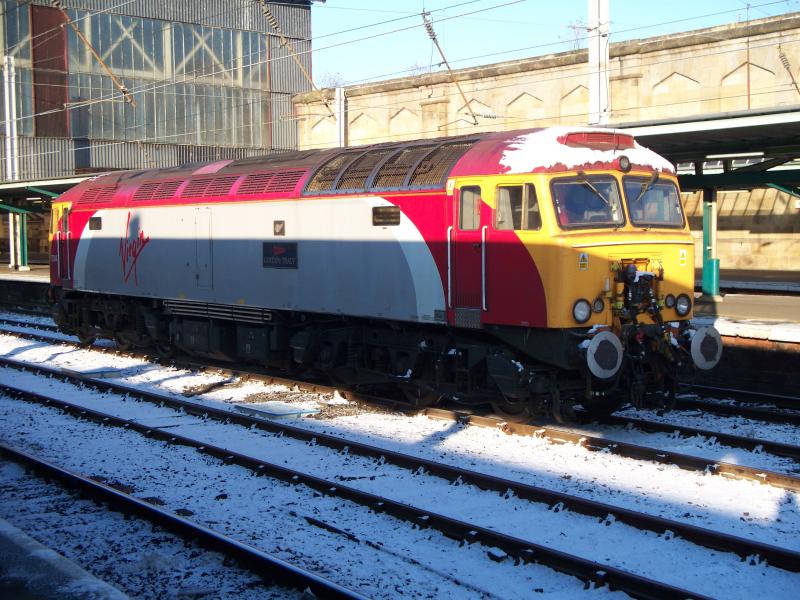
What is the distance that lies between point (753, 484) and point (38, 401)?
9856 mm

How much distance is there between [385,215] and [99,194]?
8966mm

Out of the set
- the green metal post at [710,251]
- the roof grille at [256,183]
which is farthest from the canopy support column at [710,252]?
the roof grille at [256,183]

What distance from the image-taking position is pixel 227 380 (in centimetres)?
1507

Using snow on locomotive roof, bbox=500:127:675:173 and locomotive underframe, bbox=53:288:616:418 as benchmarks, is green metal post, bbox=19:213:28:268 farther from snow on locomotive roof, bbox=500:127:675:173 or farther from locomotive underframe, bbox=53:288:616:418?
snow on locomotive roof, bbox=500:127:675:173

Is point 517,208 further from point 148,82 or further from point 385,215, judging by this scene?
point 148,82

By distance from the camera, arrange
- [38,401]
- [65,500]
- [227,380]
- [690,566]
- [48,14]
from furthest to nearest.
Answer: [48,14] → [227,380] → [38,401] → [65,500] → [690,566]

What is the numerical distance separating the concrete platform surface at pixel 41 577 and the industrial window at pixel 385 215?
21.5ft

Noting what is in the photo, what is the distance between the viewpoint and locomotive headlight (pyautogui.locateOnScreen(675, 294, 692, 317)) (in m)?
11.2

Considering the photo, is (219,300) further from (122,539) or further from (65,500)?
(122,539)

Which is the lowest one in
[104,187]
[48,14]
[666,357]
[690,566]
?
[690,566]

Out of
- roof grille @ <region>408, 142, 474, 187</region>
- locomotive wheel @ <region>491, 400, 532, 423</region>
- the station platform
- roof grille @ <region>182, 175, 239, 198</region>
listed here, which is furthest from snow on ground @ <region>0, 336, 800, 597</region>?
the station platform

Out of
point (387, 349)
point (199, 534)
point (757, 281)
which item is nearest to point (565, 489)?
point (199, 534)

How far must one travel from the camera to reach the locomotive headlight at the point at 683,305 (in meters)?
11.2

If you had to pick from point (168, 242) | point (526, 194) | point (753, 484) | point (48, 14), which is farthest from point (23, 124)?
point (753, 484)
